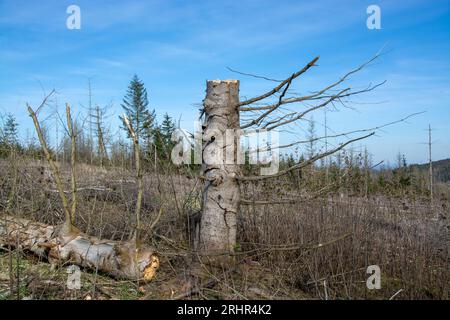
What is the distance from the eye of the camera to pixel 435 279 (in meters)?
3.88

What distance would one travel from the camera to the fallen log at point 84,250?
159 inches

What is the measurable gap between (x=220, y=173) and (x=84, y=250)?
1.79 m

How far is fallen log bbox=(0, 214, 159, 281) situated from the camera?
4027 mm

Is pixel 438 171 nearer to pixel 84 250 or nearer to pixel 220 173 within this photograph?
pixel 220 173

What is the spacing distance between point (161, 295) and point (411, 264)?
2.73 meters

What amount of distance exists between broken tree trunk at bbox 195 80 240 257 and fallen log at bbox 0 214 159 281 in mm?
677

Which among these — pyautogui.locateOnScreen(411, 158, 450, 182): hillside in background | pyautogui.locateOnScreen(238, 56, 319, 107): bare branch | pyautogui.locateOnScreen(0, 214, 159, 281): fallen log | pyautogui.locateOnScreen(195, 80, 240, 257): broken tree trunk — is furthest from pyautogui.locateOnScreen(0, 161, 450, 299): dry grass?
pyautogui.locateOnScreen(411, 158, 450, 182): hillside in background

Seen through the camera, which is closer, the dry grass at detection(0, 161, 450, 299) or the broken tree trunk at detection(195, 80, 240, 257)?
the dry grass at detection(0, 161, 450, 299)

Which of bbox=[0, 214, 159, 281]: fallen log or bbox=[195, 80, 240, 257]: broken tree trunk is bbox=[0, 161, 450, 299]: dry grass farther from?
bbox=[195, 80, 240, 257]: broken tree trunk

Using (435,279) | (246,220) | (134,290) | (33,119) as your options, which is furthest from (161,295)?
(435,279)

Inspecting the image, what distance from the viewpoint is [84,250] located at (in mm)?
4285

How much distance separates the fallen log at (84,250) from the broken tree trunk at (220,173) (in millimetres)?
677
